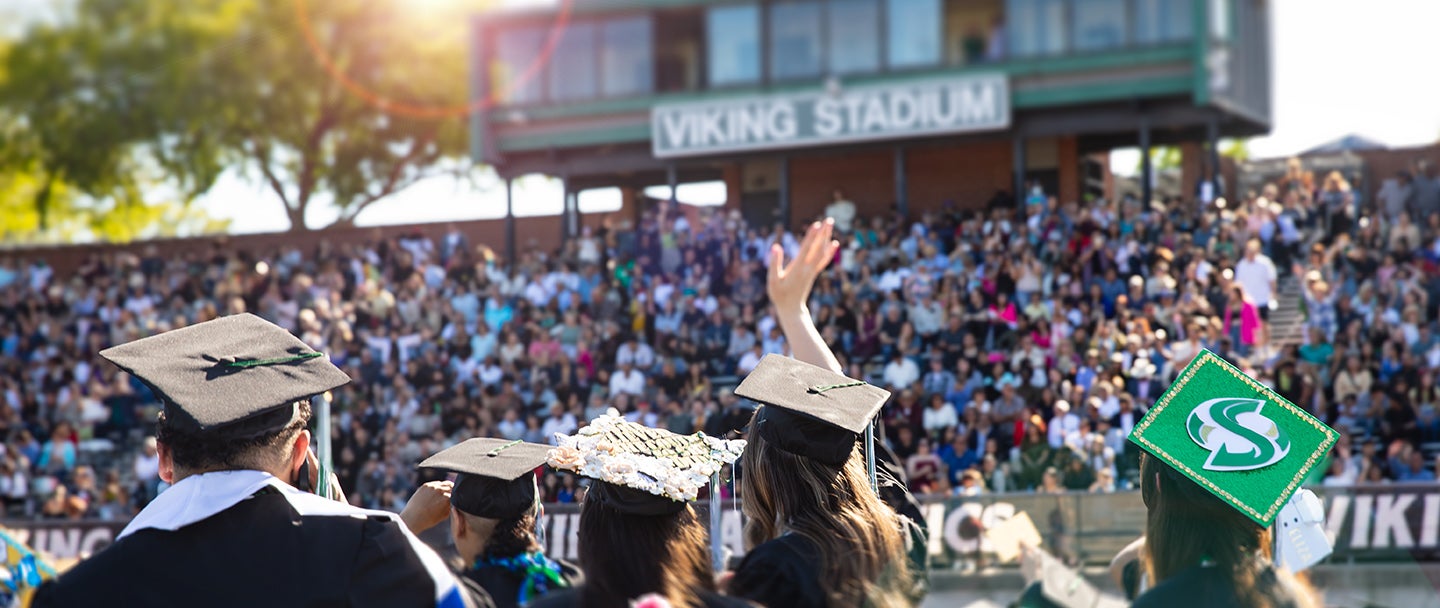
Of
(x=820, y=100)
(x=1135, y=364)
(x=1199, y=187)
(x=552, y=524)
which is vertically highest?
(x=820, y=100)

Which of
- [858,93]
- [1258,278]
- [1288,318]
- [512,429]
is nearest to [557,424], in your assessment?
A: [512,429]

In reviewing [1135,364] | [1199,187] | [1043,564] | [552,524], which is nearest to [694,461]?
[1043,564]

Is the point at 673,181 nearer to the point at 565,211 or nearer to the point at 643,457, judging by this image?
the point at 565,211

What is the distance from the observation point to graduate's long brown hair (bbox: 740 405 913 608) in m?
3.41

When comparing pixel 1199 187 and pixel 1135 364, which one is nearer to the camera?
pixel 1135 364

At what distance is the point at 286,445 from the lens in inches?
124

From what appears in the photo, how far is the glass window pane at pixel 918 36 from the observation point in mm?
24594

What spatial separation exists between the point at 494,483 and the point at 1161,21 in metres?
21.2

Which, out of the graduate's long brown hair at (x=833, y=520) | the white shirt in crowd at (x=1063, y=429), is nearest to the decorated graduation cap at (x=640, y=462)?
the graduate's long brown hair at (x=833, y=520)

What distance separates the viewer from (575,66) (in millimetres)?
26734

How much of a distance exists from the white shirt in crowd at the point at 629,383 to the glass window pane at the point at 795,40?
28.0 ft

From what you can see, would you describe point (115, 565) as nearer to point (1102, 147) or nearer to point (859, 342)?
point (859, 342)

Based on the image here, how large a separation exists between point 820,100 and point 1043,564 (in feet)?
71.9

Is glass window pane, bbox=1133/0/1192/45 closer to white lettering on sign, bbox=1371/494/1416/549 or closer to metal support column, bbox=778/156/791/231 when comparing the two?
metal support column, bbox=778/156/791/231
